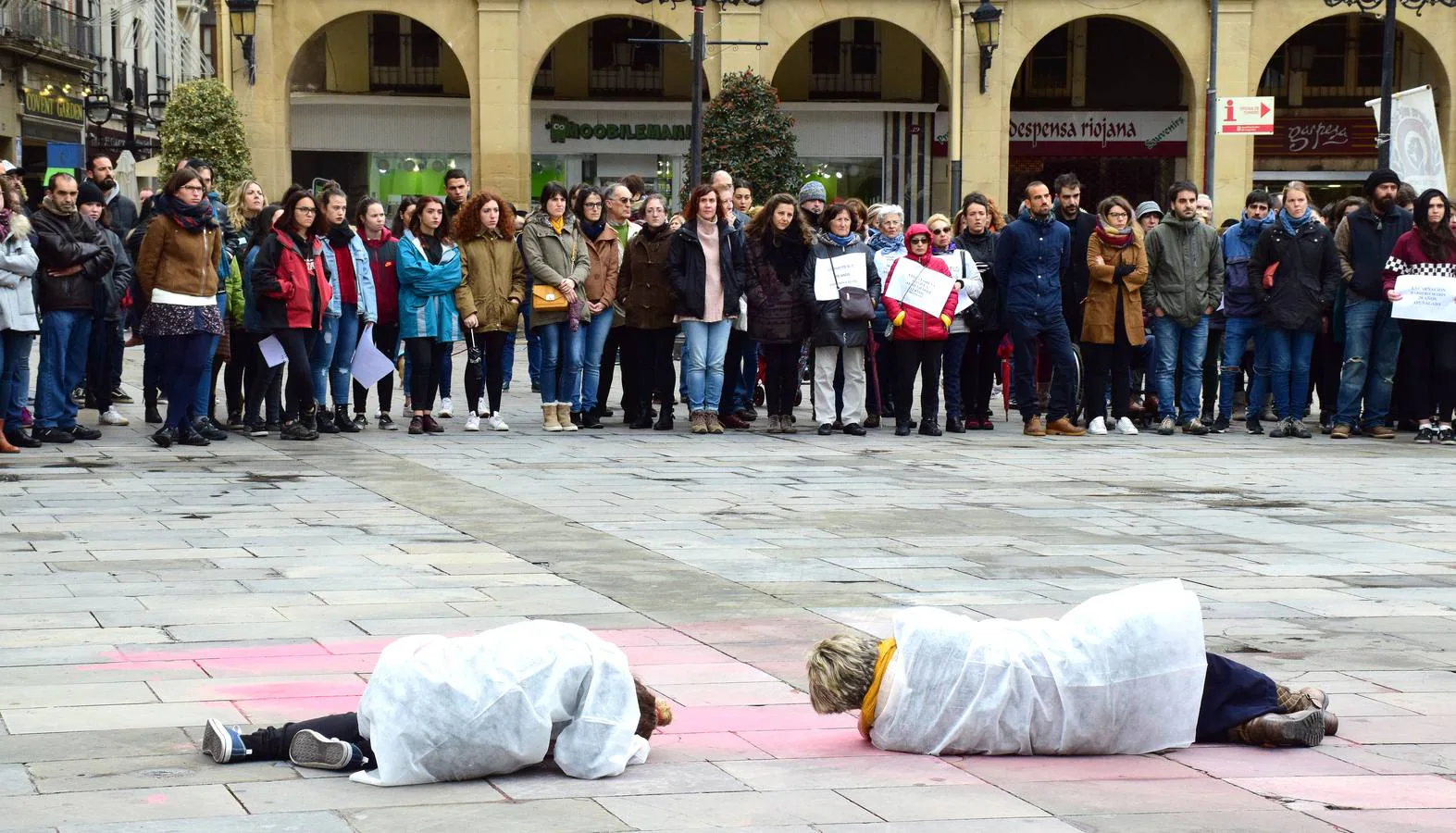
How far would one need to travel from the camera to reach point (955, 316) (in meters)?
15.8

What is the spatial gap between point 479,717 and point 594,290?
34.8ft

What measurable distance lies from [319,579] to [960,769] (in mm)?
3865

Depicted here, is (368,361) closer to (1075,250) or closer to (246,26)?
(1075,250)

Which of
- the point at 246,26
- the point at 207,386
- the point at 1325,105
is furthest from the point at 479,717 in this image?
the point at 1325,105

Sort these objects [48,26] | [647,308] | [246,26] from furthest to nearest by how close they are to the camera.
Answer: [48,26]
[246,26]
[647,308]

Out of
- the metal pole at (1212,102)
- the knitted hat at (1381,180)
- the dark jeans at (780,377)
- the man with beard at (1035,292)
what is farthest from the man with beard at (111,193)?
the metal pole at (1212,102)

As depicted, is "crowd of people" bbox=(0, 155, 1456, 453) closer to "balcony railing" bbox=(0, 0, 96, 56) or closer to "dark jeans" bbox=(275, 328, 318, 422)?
"dark jeans" bbox=(275, 328, 318, 422)

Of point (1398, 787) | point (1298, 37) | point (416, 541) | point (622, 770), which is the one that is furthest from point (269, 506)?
point (1298, 37)

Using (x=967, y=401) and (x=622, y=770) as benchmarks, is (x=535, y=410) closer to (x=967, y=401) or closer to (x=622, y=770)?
(x=967, y=401)

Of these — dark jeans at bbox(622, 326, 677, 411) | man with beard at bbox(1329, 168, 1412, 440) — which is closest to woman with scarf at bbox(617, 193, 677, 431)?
dark jeans at bbox(622, 326, 677, 411)

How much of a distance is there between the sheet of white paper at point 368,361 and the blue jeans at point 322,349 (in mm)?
194

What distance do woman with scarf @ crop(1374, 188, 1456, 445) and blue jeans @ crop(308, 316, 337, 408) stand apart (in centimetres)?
806

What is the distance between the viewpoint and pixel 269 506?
11031 mm

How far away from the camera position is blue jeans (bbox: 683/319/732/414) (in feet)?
51.1
